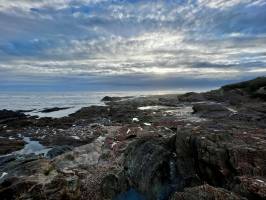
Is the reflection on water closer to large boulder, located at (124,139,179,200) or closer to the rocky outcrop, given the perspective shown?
large boulder, located at (124,139,179,200)

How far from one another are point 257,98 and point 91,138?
141 feet

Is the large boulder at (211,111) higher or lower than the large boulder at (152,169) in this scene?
lower

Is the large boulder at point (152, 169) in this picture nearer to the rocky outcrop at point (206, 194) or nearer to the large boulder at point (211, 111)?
the rocky outcrop at point (206, 194)

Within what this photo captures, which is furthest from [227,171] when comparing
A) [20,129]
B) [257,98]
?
[257,98]

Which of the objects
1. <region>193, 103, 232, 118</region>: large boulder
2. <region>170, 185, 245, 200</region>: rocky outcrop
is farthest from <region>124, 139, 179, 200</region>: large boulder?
<region>193, 103, 232, 118</region>: large boulder

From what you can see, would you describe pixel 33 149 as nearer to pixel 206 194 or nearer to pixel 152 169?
pixel 152 169

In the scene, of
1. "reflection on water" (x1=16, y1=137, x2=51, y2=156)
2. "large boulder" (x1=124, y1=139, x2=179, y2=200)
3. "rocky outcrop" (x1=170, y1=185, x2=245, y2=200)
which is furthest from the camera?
"reflection on water" (x1=16, y1=137, x2=51, y2=156)

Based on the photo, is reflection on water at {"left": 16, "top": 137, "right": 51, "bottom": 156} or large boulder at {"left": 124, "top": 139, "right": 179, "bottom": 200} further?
reflection on water at {"left": 16, "top": 137, "right": 51, "bottom": 156}

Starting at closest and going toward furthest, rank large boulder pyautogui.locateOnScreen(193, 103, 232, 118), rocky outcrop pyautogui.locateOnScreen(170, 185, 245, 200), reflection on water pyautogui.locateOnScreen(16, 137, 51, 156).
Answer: rocky outcrop pyautogui.locateOnScreen(170, 185, 245, 200) → reflection on water pyautogui.locateOnScreen(16, 137, 51, 156) → large boulder pyautogui.locateOnScreen(193, 103, 232, 118)

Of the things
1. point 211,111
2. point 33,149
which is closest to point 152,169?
point 33,149

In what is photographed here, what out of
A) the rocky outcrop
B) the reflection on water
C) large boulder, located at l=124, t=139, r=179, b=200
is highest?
the rocky outcrop

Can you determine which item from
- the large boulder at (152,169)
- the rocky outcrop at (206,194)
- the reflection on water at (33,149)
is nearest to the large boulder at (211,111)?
the reflection on water at (33,149)

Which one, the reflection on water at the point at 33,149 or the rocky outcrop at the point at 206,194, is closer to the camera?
the rocky outcrop at the point at 206,194

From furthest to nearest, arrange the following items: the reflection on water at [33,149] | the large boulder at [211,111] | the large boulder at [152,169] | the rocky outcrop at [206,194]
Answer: the large boulder at [211,111], the reflection on water at [33,149], the large boulder at [152,169], the rocky outcrop at [206,194]
